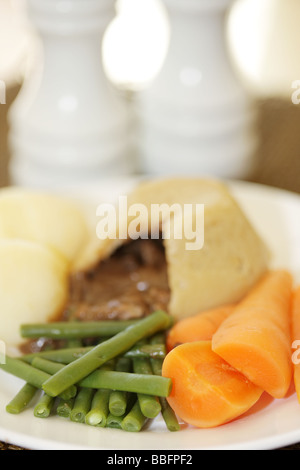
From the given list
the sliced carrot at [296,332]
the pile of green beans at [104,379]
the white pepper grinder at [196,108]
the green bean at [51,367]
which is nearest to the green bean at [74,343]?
the pile of green beans at [104,379]

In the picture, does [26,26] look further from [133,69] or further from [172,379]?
[172,379]

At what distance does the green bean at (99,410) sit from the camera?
59.3 inches

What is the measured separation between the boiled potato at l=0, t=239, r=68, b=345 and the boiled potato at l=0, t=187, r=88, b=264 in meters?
0.11

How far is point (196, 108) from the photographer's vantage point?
2863 millimetres

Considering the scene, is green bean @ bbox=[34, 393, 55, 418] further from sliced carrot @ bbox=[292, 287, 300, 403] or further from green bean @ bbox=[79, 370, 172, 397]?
sliced carrot @ bbox=[292, 287, 300, 403]

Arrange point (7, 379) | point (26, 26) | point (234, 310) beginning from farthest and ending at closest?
point (26, 26) < point (234, 310) < point (7, 379)

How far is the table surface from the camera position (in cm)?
296

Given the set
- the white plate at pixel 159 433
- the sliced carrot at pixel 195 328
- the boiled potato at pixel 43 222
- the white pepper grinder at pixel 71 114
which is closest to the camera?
the white plate at pixel 159 433

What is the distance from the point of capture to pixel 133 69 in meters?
3.72

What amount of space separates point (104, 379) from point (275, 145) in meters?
1.91

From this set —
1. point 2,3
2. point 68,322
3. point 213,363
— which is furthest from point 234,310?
point 2,3

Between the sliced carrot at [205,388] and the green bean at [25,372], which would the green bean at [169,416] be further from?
the green bean at [25,372]

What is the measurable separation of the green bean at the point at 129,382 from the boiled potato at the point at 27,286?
1.29 feet

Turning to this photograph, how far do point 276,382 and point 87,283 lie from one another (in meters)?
0.80
